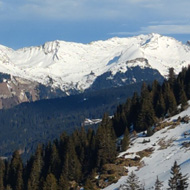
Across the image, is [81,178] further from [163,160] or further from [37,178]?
[163,160]

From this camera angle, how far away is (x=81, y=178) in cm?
10438

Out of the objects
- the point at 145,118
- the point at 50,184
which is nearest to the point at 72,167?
the point at 50,184

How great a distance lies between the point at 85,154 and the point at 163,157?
25328 millimetres

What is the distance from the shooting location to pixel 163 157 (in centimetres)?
9756

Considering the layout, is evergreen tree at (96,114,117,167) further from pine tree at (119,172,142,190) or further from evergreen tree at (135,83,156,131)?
pine tree at (119,172,142,190)

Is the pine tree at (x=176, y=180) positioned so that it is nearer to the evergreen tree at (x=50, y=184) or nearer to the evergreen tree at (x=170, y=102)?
the evergreen tree at (x=50, y=184)

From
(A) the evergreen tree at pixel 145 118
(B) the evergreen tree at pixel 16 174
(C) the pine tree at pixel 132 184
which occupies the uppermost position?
(A) the evergreen tree at pixel 145 118

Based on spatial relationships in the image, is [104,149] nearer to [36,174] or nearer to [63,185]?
[63,185]

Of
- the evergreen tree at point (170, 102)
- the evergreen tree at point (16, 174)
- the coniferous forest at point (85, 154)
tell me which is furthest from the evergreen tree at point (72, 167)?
the evergreen tree at point (170, 102)

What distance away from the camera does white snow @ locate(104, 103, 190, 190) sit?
87000 mm

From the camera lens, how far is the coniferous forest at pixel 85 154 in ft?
343

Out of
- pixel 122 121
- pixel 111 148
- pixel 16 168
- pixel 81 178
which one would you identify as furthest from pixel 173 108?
pixel 16 168

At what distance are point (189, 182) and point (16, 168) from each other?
6120cm

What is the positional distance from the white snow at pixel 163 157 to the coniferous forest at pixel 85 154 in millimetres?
3982
